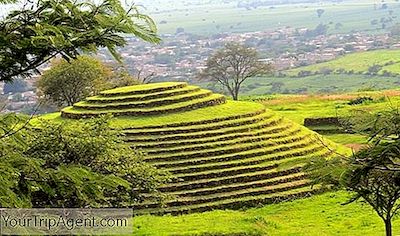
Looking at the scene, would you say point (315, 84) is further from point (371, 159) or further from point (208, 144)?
point (371, 159)

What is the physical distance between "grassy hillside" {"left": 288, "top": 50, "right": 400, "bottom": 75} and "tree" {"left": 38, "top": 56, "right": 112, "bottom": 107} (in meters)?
41.5

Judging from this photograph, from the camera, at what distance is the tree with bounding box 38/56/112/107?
3950cm

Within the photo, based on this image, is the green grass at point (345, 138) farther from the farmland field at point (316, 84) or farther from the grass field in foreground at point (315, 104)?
the farmland field at point (316, 84)

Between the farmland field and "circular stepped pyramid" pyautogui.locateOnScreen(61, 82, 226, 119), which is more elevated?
"circular stepped pyramid" pyautogui.locateOnScreen(61, 82, 226, 119)

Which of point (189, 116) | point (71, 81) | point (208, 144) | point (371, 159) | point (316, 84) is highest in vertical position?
point (371, 159)

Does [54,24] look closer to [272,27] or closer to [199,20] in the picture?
[272,27]

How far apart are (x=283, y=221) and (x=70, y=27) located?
1366 cm

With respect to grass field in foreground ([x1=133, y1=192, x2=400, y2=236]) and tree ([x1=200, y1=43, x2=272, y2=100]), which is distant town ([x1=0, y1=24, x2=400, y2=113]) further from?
grass field in foreground ([x1=133, y1=192, x2=400, y2=236])

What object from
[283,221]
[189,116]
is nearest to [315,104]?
[189,116]

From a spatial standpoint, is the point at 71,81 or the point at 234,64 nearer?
the point at 71,81

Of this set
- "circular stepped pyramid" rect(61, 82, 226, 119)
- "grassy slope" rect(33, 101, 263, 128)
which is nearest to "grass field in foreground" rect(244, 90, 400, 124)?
"grassy slope" rect(33, 101, 263, 128)

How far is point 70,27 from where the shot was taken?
6816mm

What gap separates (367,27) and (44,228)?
14310cm

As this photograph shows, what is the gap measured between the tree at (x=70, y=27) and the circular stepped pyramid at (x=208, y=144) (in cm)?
1397
